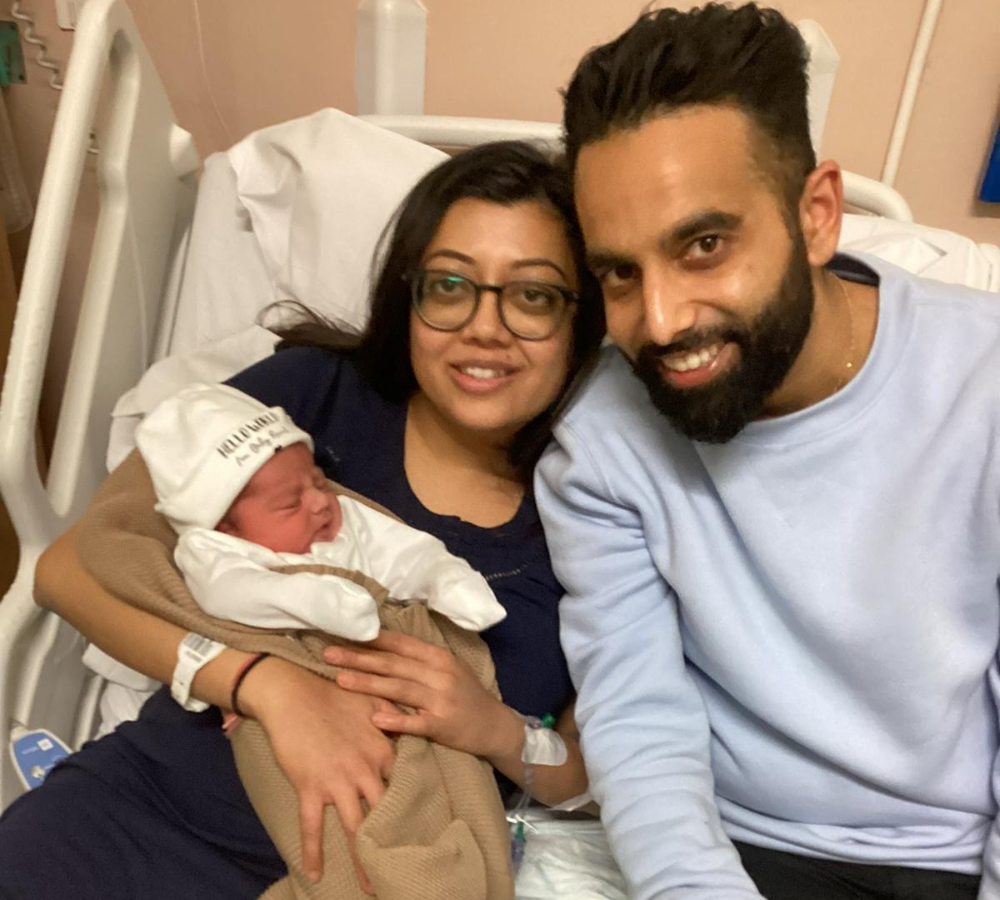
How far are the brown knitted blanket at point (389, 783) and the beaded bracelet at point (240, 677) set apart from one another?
0.01m

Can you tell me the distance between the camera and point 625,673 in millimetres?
1131

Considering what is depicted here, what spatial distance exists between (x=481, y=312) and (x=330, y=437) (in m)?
0.34

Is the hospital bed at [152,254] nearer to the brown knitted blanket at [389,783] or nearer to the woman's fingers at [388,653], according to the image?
the brown knitted blanket at [389,783]

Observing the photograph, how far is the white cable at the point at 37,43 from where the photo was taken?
2098 millimetres

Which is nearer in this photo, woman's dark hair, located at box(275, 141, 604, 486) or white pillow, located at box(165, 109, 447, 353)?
woman's dark hair, located at box(275, 141, 604, 486)

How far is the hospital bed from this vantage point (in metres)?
1.26

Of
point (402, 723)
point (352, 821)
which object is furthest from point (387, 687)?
point (352, 821)

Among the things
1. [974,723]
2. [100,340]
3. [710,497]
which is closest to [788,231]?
[710,497]

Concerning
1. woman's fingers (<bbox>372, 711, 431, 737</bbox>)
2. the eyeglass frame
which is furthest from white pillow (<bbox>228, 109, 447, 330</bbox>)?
woman's fingers (<bbox>372, 711, 431, 737</bbox>)

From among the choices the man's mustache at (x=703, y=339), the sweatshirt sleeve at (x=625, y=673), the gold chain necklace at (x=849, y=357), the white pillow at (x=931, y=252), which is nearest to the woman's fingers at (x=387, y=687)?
the sweatshirt sleeve at (x=625, y=673)

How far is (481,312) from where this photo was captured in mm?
1158

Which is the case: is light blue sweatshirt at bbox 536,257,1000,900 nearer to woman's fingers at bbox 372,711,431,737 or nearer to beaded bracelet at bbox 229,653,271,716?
woman's fingers at bbox 372,711,431,737

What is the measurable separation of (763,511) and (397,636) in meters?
0.50

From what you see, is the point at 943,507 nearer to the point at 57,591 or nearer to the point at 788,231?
the point at 788,231
